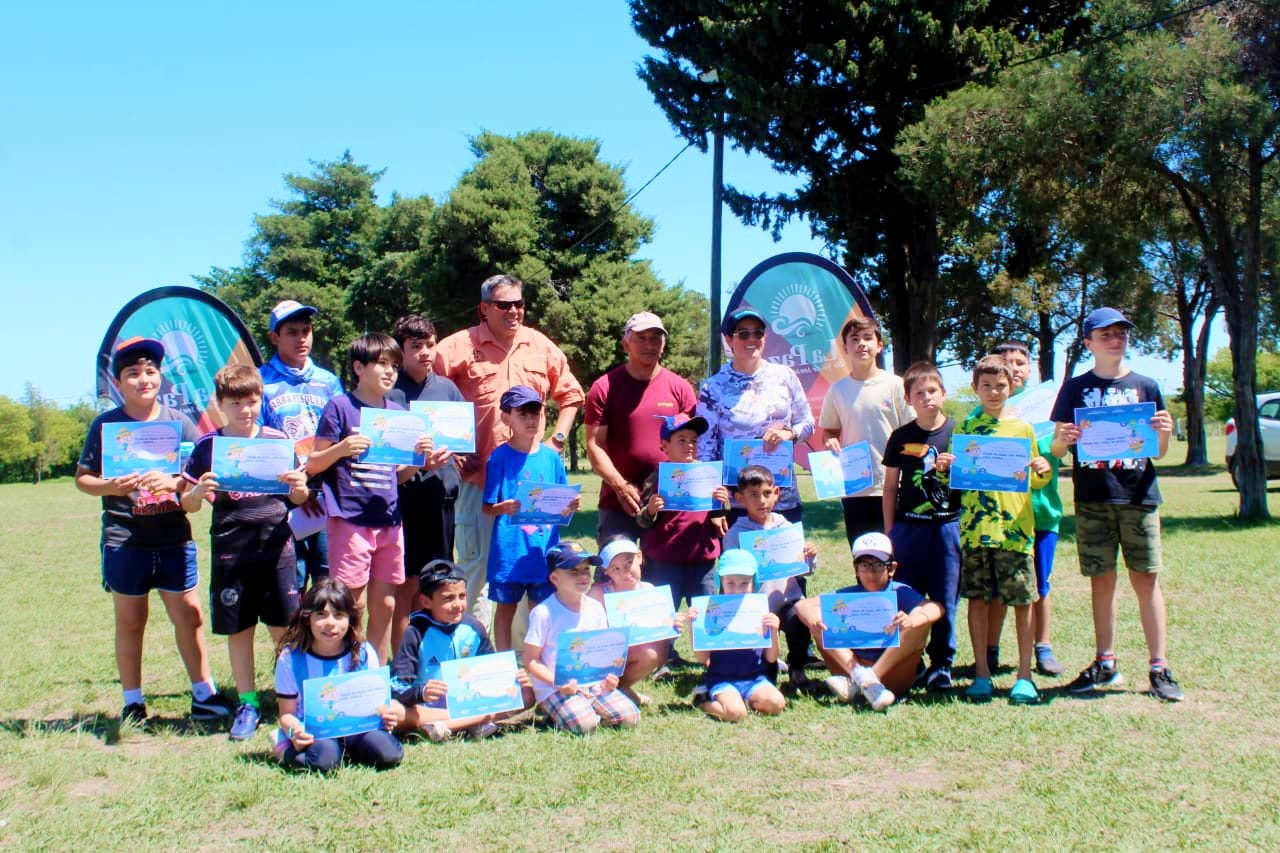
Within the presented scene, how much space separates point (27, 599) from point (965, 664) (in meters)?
9.25

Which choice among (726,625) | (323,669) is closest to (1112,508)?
(726,625)

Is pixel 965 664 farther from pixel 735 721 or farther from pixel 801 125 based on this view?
pixel 801 125

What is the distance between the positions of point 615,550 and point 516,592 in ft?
2.08

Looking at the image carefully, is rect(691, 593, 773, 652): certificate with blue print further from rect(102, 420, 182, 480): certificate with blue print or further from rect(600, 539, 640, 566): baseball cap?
rect(102, 420, 182, 480): certificate with blue print

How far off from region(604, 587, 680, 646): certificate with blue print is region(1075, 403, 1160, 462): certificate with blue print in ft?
8.00

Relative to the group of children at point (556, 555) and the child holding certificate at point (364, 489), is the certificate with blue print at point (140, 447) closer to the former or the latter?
the group of children at point (556, 555)

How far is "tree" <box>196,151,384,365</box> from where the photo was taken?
160 feet

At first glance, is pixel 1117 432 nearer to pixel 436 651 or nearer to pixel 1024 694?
pixel 1024 694

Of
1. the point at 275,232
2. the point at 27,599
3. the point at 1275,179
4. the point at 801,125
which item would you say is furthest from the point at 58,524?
the point at 275,232

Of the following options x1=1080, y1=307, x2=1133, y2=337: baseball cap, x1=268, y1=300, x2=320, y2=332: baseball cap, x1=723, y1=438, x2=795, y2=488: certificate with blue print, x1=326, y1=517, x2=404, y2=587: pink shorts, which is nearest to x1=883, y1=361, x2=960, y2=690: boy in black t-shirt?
x1=723, y1=438, x2=795, y2=488: certificate with blue print

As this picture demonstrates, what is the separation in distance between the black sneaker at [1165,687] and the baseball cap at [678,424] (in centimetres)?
285

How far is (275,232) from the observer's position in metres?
50.9

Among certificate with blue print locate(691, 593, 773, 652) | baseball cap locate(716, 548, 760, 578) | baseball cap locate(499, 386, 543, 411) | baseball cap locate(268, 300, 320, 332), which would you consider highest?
baseball cap locate(268, 300, 320, 332)

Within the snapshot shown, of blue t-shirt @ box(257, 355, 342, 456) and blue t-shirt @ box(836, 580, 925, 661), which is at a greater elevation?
blue t-shirt @ box(257, 355, 342, 456)
